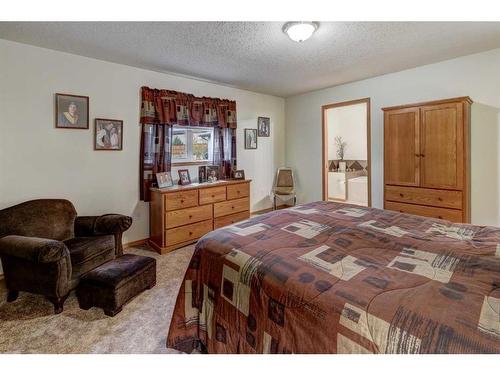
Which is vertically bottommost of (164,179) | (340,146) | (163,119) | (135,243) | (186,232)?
(135,243)

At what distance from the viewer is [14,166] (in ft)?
8.89

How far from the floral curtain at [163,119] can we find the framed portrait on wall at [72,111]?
67 centimetres

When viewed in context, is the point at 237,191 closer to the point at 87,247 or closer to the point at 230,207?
the point at 230,207

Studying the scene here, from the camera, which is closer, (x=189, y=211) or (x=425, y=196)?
(x=425, y=196)

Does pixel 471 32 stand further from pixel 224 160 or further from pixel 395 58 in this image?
pixel 224 160

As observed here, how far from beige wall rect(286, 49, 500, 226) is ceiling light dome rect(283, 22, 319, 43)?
217 centimetres

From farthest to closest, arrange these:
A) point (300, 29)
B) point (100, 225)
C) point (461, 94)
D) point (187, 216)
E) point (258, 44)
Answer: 1. point (187, 216)
2. point (461, 94)
3. point (258, 44)
4. point (100, 225)
5. point (300, 29)

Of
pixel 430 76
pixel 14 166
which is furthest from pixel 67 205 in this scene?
pixel 430 76

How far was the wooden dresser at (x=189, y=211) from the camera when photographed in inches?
131

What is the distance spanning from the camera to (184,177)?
390 cm

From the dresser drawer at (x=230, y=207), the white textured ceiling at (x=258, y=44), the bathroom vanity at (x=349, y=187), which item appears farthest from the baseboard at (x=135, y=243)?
the bathroom vanity at (x=349, y=187)

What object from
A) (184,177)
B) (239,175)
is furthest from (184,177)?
(239,175)

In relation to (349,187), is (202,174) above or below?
above

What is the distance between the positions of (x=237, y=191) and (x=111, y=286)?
251 centimetres
